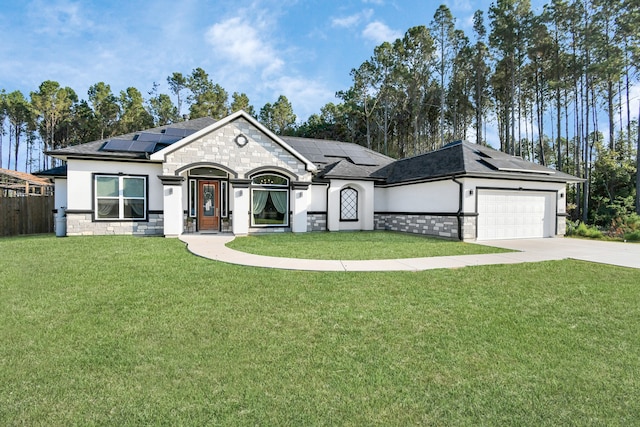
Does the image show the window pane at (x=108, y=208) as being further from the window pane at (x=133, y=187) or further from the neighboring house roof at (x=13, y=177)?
the neighboring house roof at (x=13, y=177)

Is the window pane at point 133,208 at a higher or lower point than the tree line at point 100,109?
lower

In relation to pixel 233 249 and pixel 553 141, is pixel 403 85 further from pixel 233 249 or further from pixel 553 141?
pixel 233 249

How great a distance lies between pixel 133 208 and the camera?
12.9 meters

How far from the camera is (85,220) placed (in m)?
12.3

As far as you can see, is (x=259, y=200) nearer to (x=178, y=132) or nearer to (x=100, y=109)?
(x=178, y=132)

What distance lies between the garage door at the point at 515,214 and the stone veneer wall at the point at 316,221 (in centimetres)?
695

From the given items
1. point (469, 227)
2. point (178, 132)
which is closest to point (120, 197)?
point (178, 132)

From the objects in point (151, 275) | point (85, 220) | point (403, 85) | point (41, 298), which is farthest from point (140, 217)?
point (403, 85)

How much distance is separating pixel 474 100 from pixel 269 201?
25174mm

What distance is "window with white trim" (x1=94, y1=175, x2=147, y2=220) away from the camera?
1248cm

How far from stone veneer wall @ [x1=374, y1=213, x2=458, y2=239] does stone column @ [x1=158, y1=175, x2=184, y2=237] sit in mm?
9927

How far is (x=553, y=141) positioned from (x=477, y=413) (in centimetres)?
4593

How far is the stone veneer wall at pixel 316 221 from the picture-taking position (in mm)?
15218

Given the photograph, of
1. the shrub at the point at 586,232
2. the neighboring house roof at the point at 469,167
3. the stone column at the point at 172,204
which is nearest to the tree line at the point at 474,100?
the shrub at the point at 586,232
